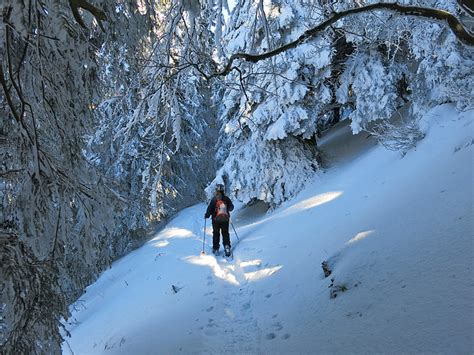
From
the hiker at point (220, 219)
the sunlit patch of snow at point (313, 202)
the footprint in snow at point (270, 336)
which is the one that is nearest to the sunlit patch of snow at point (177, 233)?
the hiker at point (220, 219)

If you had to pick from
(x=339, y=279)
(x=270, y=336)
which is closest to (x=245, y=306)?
(x=270, y=336)

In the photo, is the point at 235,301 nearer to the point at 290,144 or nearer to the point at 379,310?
the point at 379,310

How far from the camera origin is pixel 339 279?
507cm

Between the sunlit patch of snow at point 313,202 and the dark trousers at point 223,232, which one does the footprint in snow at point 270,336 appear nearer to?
the dark trousers at point 223,232

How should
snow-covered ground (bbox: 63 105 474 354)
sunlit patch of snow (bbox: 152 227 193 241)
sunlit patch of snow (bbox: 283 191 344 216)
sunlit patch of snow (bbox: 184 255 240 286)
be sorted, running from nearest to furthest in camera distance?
snow-covered ground (bbox: 63 105 474 354) < sunlit patch of snow (bbox: 184 255 240 286) < sunlit patch of snow (bbox: 283 191 344 216) < sunlit patch of snow (bbox: 152 227 193 241)

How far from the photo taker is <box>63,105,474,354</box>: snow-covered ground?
12.4ft

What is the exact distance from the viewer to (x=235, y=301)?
21.8 feet

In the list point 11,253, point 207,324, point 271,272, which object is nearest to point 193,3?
point 11,253

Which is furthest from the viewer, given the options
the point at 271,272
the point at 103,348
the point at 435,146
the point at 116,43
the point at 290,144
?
the point at 290,144

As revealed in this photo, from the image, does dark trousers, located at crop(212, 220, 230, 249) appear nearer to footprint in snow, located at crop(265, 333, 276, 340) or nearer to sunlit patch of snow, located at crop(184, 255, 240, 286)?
sunlit patch of snow, located at crop(184, 255, 240, 286)

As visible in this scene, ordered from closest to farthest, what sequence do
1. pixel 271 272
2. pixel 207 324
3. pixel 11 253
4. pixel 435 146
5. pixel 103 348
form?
pixel 11 253 → pixel 207 324 → pixel 103 348 → pixel 271 272 → pixel 435 146

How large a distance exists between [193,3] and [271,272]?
4920mm

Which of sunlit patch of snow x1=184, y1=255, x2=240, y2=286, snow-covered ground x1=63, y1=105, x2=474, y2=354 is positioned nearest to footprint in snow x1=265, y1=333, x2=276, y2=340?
snow-covered ground x1=63, y1=105, x2=474, y2=354

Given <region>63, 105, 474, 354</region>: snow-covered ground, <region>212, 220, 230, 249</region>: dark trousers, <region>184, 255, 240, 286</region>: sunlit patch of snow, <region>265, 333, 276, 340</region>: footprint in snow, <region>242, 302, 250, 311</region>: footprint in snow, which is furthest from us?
<region>212, 220, 230, 249</region>: dark trousers
